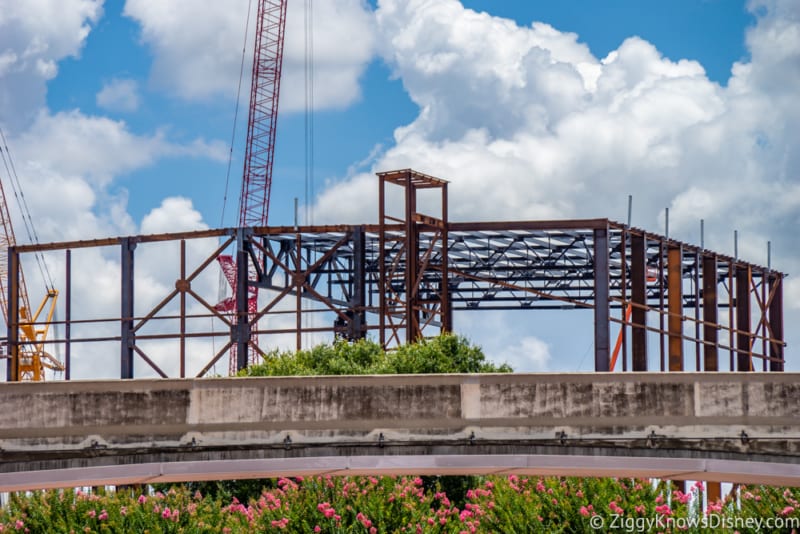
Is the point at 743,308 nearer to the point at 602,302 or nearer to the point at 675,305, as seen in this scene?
the point at 675,305

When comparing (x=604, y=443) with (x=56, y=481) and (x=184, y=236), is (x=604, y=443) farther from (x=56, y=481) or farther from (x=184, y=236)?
(x=184, y=236)

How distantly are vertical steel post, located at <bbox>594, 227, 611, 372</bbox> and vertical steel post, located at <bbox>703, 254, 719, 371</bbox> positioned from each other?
13.4 metres

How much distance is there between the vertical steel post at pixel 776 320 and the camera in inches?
2879

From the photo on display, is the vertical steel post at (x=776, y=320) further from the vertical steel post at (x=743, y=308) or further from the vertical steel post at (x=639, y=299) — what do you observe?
the vertical steel post at (x=639, y=299)

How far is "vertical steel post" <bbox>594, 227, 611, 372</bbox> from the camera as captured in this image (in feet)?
167

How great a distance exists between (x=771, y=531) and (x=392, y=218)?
A: 28.0m

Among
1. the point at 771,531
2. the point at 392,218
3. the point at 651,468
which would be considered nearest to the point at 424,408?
the point at 651,468

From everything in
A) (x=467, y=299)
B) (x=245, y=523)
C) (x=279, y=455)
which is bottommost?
(x=245, y=523)

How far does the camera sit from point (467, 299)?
69.9 meters

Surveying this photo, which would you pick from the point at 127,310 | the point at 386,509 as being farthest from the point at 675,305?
the point at 386,509

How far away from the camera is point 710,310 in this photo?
210 ft

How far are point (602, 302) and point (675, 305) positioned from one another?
27.2ft

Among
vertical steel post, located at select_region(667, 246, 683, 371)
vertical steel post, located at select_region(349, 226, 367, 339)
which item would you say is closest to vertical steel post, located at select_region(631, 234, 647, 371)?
vertical steel post, located at select_region(667, 246, 683, 371)

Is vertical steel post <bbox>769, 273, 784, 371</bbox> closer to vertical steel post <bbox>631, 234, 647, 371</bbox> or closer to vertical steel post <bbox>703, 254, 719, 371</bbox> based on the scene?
vertical steel post <bbox>703, 254, 719, 371</bbox>
